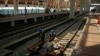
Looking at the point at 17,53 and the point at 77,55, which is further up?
the point at 77,55

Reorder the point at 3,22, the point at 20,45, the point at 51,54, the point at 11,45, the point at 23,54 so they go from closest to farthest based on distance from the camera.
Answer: the point at 51,54, the point at 23,54, the point at 11,45, the point at 20,45, the point at 3,22

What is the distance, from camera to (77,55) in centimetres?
769

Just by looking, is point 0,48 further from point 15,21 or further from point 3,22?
point 15,21

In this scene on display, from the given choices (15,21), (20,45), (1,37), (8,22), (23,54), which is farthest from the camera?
(15,21)

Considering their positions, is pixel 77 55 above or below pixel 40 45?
above

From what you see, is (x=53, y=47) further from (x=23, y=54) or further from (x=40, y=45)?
(x=23, y=54)

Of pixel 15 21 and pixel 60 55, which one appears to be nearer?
pixel 60 55

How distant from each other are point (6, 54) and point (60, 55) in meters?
3.06

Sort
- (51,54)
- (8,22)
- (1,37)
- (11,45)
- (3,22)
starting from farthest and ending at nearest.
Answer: (8,22), (3,22), (1,37), (11,45), (51,54)

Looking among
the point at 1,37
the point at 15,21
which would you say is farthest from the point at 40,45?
the point at 15,21

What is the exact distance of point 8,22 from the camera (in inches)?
1102

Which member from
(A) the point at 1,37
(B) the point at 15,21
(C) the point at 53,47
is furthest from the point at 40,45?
(B) the point at 15,21

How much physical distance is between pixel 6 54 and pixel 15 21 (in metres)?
18.0

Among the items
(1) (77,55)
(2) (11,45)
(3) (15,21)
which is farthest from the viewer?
(3) (15,21)
